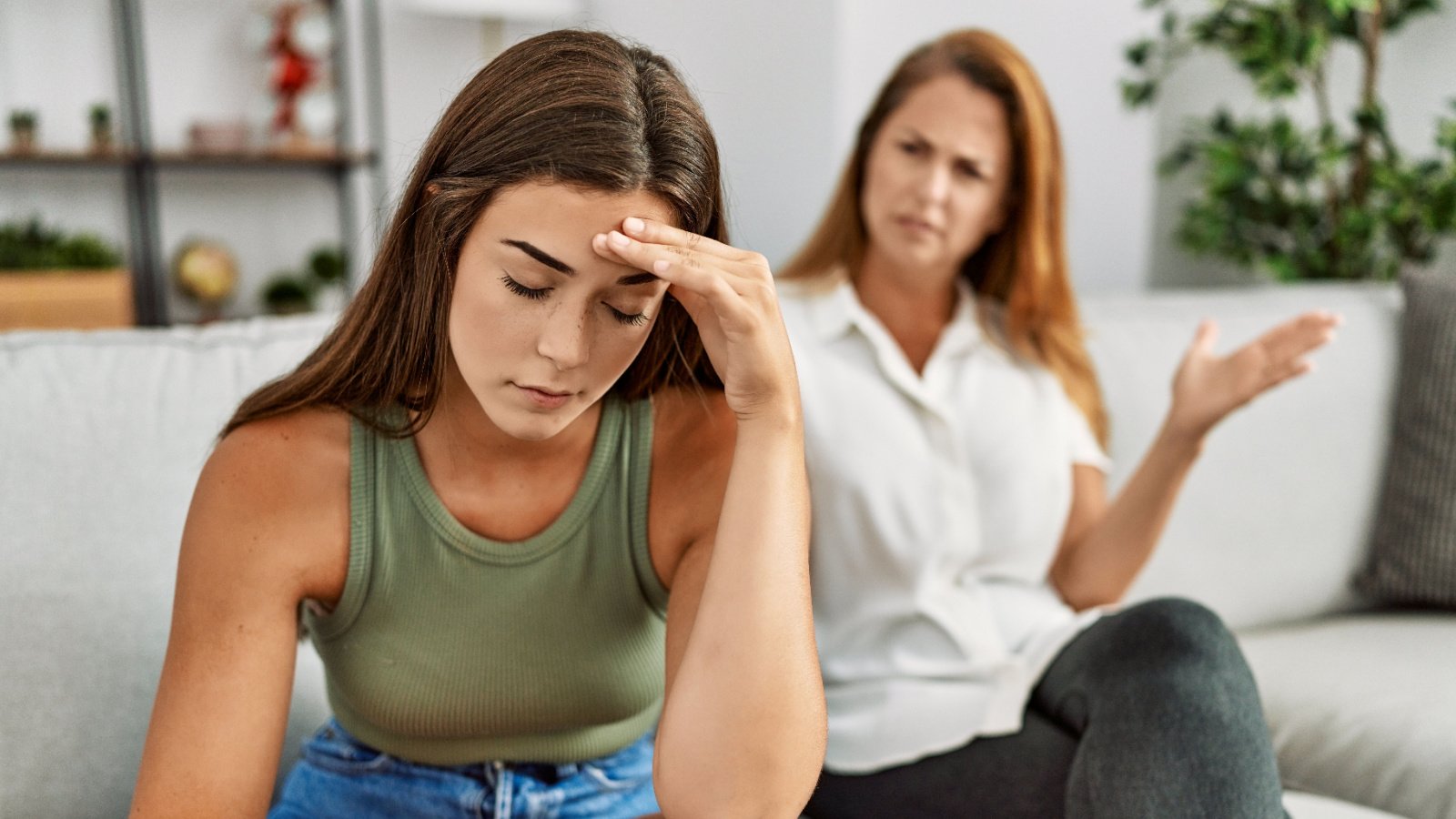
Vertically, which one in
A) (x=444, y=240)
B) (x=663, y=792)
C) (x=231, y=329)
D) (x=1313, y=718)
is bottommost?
(x=1313, y=718)

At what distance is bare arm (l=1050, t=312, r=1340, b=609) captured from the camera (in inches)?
54.6

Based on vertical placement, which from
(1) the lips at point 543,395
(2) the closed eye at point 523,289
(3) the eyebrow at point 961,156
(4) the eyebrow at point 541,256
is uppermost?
(3) the eyebrow at point 961,156

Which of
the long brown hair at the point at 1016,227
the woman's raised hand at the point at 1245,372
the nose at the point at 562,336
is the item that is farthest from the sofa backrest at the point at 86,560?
the woman's raised hand at the point at 1245,372

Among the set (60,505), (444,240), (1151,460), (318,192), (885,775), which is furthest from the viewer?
(318,192)

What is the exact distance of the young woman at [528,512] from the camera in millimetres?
831

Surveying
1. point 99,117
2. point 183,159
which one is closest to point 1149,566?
point 183,159

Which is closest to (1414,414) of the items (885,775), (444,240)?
(885,775)

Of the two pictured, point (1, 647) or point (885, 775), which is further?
point (885, 775)

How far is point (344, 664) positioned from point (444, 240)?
0.39 meters

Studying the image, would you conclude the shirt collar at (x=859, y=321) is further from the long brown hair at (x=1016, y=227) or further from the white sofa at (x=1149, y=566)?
the white sofa at (x=1149, y=566)

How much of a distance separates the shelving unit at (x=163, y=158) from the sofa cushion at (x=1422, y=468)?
2.80 meters

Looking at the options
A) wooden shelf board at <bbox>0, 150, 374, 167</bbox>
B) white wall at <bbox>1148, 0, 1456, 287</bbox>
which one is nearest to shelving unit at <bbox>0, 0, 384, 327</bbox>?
wooden shelf board at <bbox>0, 150, 374, 167</bbox>

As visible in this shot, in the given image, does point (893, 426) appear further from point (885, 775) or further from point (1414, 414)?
point (1414, 414)

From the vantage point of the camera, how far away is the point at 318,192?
393cm
